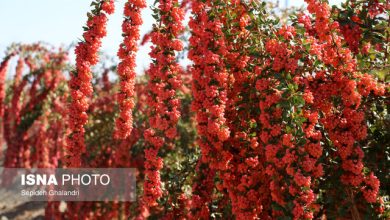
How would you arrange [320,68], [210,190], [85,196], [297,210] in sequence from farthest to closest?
[85,196], [210,190], [320,68], [297,210]

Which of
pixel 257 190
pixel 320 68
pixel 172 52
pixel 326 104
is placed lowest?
pixel 257 190

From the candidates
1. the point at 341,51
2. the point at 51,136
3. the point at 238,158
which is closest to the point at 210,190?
the point at 238,158

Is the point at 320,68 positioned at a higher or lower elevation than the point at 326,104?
higher

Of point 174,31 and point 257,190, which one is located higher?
point 174,31

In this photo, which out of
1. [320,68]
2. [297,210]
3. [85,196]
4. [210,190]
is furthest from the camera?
[85,196]

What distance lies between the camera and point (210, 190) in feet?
12.3

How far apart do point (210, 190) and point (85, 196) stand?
18.1 ft

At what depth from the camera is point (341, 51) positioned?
118 inches

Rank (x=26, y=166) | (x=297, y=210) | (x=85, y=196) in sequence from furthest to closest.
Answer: (x=26, y=166), (x=85, y=196), (x=297, y=210)

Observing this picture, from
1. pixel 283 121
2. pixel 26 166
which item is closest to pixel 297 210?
pixel 283 121

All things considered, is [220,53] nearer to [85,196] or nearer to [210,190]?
[210,190]

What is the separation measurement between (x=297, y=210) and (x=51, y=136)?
288 inches

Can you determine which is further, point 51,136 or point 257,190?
point 51,136

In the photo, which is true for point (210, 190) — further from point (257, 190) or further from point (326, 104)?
point (326, 104)
